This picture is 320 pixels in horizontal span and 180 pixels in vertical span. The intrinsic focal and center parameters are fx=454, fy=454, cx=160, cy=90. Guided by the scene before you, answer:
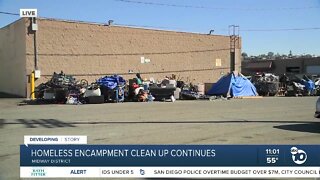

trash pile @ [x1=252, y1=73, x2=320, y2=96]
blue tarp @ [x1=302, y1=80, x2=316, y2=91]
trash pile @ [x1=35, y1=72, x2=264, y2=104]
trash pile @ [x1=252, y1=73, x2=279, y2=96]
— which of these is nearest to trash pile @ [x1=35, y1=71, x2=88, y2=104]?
trash pile @ [x1=35, y1=72, x2=264, y2=104]

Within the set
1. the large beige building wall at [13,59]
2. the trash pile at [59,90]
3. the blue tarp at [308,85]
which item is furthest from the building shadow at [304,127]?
the blue tarp at [308,85]

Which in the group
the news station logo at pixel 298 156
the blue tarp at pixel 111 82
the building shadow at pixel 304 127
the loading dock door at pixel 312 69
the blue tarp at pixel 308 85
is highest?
the loading dock door at pixel 312 69

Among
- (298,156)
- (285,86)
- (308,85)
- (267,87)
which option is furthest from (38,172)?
(285,86)

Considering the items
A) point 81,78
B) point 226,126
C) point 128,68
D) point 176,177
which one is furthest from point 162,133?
point 128,68

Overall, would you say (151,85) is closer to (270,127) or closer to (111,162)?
(270,127)

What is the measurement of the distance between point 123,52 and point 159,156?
1199 inches

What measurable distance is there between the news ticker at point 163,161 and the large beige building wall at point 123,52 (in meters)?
25.0

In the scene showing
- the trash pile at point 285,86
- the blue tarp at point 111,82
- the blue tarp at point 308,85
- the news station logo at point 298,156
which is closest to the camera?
the news station logo at point 298,156

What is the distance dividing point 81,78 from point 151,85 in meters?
5.95

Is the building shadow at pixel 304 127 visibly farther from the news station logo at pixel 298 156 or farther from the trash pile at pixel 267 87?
the trash pile at pixel 267 87

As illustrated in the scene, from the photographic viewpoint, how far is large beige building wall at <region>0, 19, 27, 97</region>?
2902 centimetres

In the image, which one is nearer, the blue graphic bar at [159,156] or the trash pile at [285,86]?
the blue graphic bar at [159,156]

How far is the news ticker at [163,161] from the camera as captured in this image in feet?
15.5

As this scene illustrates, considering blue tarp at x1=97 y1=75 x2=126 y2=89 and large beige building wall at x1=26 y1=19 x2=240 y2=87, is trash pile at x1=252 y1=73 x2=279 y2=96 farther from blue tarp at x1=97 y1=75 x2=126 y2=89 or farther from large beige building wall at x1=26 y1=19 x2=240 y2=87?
blue tarp at x1=97 y1=75 x2=126 y2=89
